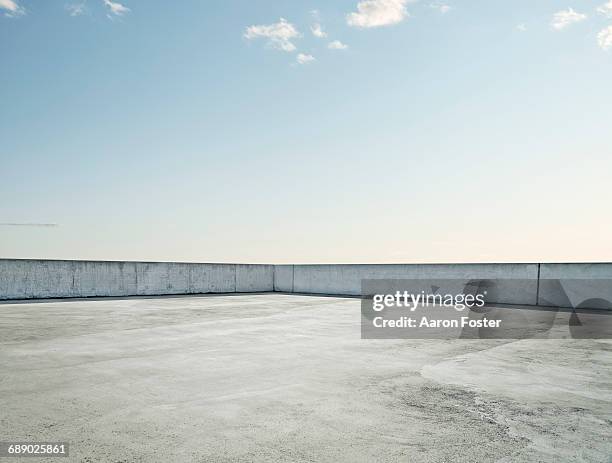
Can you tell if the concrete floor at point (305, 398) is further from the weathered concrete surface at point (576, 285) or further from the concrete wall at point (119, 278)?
the concrete wall at point (119, 278)

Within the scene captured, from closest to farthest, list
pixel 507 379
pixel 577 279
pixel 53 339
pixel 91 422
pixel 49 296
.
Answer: pixel 91 422 < pixel 507 379 < pixel 53 339 < pixel 577 279 < pixel 49 296

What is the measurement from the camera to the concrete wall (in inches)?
601

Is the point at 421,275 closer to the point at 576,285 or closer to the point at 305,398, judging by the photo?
the point at 576,285

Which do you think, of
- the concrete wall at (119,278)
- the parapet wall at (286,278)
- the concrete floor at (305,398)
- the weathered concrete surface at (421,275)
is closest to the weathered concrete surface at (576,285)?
the parapet wall at (286,278)

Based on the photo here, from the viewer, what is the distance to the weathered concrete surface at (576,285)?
45.6ft

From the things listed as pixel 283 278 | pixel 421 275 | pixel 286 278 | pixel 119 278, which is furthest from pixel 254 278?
pixel 421 275

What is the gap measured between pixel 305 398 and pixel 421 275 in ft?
46.7

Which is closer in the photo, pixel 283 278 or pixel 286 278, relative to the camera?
pixel 286 278

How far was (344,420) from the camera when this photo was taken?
131 inches

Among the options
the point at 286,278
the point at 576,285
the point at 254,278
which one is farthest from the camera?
the point at 286,278

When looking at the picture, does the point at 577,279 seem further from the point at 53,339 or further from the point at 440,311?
the point at 53,339

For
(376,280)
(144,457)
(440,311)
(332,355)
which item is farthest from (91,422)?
(376,280)

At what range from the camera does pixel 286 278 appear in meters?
21.9

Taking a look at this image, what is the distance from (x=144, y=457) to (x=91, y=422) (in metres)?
0.81
